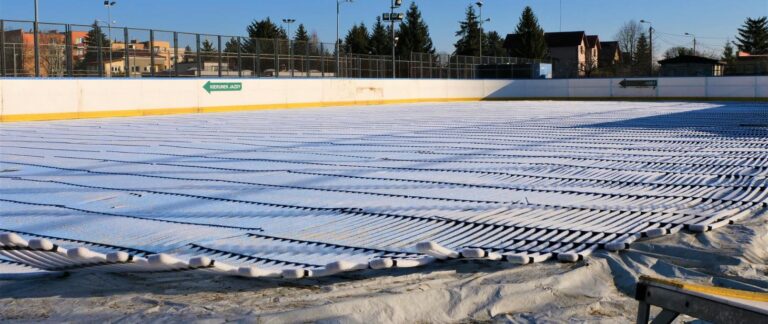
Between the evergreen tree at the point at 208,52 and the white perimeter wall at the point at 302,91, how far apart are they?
1962mm

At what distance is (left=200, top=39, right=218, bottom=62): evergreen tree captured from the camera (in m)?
30.8

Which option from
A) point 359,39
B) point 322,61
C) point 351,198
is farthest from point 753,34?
point 351,198

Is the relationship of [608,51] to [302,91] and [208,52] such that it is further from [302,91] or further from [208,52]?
[208,52]

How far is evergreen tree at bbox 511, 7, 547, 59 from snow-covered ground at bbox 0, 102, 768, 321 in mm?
72257

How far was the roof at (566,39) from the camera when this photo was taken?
107750mm

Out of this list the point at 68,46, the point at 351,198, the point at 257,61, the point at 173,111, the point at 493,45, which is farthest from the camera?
the point at 493,45

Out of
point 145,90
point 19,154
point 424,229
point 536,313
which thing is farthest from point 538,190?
point 145,90

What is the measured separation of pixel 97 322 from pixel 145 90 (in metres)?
23.2

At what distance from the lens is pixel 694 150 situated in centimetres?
1269

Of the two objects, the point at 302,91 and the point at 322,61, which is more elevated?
the point at 322,61

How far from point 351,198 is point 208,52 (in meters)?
24.3

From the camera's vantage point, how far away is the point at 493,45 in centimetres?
10281

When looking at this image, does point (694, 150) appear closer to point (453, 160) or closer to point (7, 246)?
point (453, 160)

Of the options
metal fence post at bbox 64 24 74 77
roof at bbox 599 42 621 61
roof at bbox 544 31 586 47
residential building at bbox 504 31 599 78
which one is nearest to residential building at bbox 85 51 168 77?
metal fence post at bbox 64 24 74 77
